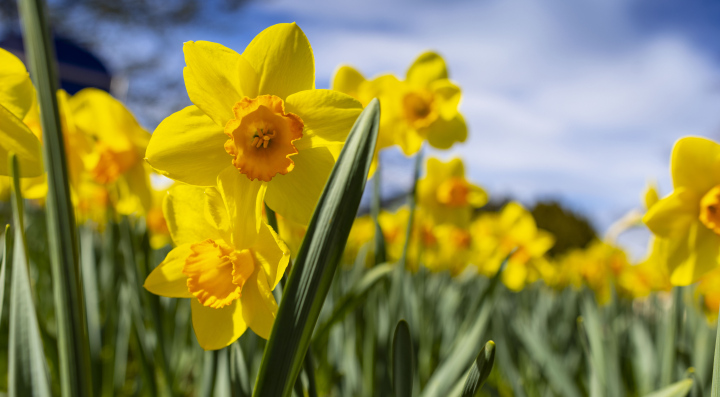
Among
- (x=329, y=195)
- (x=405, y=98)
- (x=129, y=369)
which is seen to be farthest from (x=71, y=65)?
(x=329, y=195)

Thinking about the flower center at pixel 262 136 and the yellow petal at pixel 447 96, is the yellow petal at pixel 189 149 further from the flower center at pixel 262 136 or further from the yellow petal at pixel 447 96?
the yellow petal at pixel 447 96

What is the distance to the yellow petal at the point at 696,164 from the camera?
82 cm

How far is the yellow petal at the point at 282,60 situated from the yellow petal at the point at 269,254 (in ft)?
0.61

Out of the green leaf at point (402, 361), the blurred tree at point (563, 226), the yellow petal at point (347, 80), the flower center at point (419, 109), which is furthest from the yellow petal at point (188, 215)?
the blurred tree at point (563, 226)

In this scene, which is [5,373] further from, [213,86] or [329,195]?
[329,195]

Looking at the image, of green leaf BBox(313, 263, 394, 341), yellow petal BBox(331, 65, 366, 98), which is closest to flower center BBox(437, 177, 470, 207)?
yellow petal BBox(331, 65, 366, 98)

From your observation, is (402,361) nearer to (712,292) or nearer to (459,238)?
(712,292)

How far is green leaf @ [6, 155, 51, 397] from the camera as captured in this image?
60 cm

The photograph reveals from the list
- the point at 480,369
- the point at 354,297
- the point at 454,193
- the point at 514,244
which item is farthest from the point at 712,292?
the point at 480,369

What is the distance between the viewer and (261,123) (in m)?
0.60

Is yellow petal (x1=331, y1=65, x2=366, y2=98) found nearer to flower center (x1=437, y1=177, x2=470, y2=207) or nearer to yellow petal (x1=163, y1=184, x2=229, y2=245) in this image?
yellow petal (x1=163, y1=184, x2=229, y2=245)

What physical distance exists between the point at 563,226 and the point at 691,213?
8.49 m

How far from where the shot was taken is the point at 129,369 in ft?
7.41

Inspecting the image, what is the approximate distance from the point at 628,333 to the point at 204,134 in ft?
8.05
